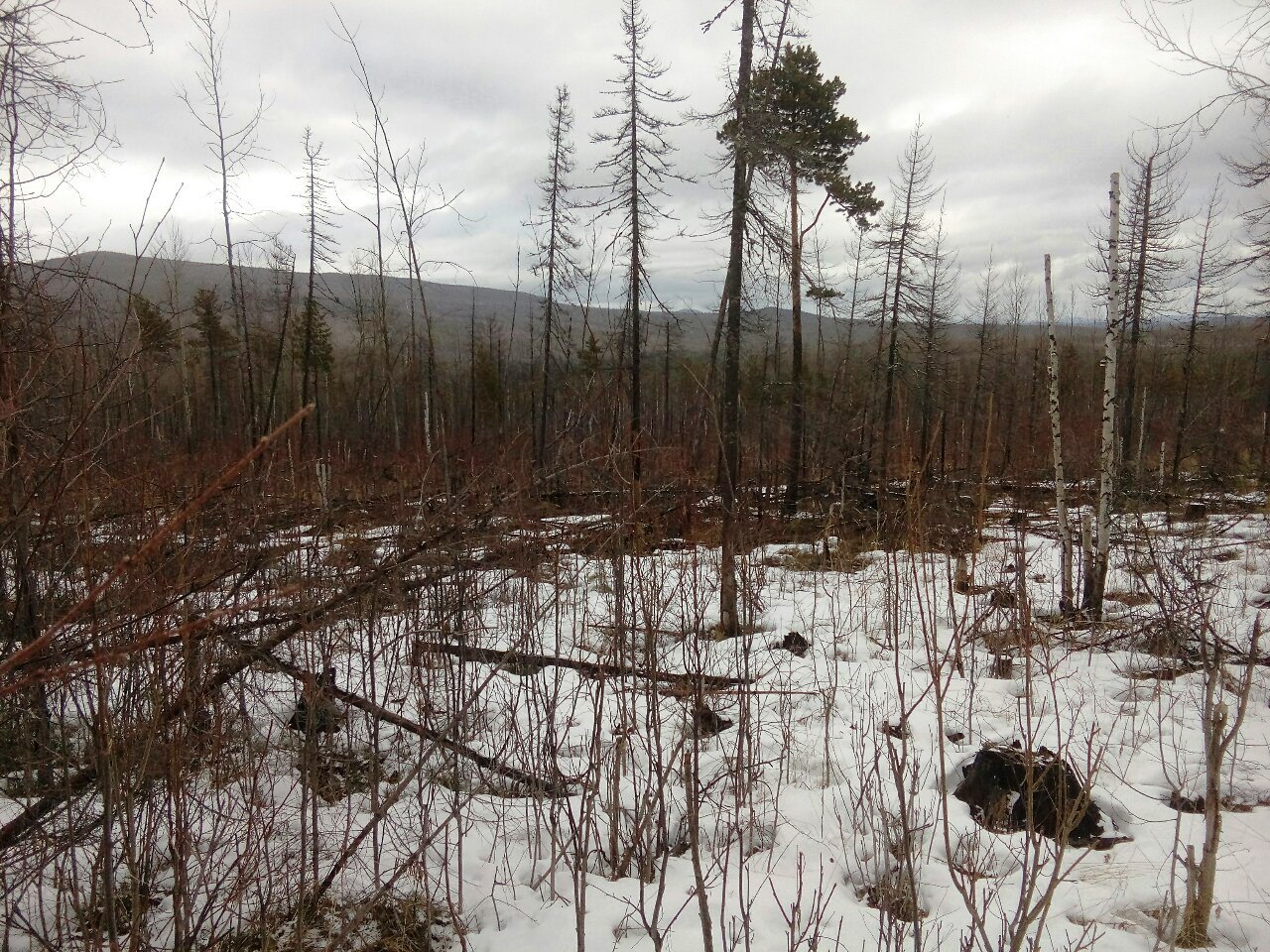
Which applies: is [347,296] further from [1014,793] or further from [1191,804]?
[1191,804]

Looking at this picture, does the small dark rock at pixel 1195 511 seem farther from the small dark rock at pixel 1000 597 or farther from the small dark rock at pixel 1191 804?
the small dark rock at pixel 1191 804

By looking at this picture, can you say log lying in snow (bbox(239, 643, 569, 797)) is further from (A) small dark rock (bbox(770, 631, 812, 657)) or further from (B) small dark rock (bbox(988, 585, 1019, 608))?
(B) small dark rock (bbox(988, 585, 1019, 608))

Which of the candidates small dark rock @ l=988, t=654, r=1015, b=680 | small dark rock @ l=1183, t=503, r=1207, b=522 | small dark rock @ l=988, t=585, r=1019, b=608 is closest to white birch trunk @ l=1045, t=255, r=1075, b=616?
small dark rock @ l=988, t=585, r=1019, b=608

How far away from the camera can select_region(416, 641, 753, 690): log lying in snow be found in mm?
2532

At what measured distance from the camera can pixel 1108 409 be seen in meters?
6.77

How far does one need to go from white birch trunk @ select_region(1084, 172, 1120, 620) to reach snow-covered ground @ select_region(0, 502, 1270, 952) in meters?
1.09

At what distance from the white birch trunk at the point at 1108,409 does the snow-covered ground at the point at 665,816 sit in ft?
3.57

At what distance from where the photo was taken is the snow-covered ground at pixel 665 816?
2197mm

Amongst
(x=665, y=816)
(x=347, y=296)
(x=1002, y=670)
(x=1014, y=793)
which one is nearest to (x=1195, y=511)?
(x=1002, y=670)

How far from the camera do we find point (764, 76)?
7398 millimetres

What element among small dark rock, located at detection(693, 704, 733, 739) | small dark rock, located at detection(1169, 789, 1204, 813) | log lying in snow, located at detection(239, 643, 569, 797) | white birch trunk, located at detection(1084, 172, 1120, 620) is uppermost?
white birch trunk, located at detection(1084, 172, 1120, 620)

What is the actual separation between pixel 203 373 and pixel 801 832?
43.4m

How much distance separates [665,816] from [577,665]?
162cm

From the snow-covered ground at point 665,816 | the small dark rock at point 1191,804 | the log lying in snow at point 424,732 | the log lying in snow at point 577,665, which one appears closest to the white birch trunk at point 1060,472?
the snow-covered ground at point 665,816
